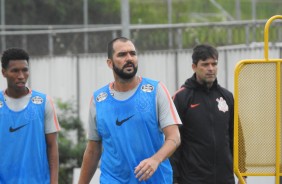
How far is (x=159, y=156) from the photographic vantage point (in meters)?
8.31

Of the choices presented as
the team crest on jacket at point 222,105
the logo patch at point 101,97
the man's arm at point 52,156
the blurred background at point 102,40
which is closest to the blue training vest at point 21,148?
the man's arm at point 52,156

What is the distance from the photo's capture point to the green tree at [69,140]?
18.6m

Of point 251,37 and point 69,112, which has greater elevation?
point 251,37

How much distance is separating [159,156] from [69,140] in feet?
35.5

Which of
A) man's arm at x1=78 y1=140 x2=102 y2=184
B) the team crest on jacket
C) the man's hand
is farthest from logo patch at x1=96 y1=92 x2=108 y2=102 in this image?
the team crest on jacket

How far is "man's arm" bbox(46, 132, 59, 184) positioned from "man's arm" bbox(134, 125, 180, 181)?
133 centimetres

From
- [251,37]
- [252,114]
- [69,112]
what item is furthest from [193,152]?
[69,112]

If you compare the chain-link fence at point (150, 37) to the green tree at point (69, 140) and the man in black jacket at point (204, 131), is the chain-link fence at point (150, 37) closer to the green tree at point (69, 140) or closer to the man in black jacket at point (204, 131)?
the green tree at point (69, 140)

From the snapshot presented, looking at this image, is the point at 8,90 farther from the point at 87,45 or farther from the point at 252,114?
the point at 87,45

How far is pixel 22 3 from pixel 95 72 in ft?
15.5

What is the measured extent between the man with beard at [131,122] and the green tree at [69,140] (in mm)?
9605

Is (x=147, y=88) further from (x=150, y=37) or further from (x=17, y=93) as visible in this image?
(x=150, y=37)

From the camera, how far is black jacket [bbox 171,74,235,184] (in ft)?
34.1

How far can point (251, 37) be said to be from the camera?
1753 centimetres
